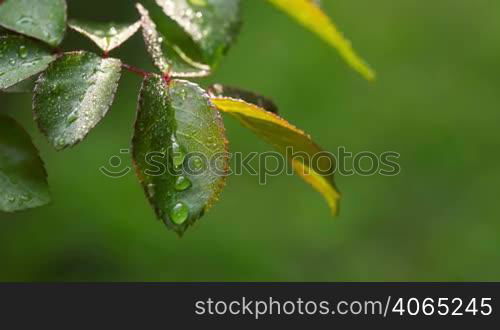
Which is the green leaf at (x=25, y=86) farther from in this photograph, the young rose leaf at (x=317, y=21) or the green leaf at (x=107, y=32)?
the young rose leaf at (x=317, y=21)

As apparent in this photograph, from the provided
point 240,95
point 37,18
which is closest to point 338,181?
point 240,95

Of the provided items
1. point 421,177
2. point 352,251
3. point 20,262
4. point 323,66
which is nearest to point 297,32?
point 323,66

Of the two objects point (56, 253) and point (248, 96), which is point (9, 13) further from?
point (56, 253)

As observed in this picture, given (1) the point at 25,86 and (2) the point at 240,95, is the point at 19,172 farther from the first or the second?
(2) the point at 240,95

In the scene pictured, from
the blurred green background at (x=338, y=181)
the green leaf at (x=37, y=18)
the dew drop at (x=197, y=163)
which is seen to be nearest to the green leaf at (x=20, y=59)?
the green leaf at (x=37, y=18)

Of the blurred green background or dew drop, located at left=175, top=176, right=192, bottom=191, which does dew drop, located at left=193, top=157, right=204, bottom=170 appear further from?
the blurred green background
